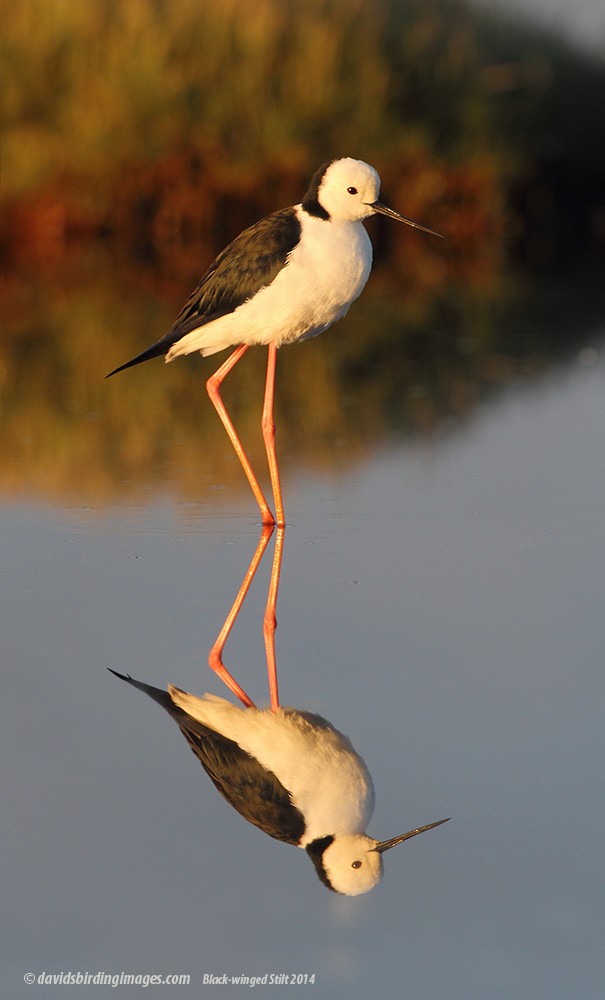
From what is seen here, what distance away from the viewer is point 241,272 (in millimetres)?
4770

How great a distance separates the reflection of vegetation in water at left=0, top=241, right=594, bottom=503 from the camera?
219 inches

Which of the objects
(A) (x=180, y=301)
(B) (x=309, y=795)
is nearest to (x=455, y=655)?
(B) (x=309, y=795)

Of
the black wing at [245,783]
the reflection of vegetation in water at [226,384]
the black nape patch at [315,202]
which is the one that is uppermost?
the reflection of vegetation in water at [226,384]

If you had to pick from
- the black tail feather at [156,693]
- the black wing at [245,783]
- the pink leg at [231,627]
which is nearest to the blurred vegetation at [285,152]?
the pink leg at [231,627]

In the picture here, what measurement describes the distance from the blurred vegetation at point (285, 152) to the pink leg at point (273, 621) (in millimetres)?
3897

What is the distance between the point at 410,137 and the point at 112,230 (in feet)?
8.50

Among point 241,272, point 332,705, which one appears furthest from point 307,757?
point 241,272

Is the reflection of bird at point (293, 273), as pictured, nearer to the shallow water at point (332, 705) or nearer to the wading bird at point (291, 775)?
the shallow water at point (332, 705)

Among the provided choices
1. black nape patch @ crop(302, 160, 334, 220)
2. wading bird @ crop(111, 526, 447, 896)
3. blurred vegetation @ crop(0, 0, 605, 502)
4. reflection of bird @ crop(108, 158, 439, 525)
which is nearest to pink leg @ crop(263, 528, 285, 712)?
wading bird @ crop(111, 526, 447, 896)

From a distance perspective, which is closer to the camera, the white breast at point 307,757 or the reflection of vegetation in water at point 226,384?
the white breast at point 307,757

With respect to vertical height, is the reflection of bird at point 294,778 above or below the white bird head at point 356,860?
above

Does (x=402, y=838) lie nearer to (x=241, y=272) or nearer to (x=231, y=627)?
(x=231, y=627)

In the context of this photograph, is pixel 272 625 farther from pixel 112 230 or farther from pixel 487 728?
pixel 112 230

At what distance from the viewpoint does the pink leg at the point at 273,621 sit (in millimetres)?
3297
